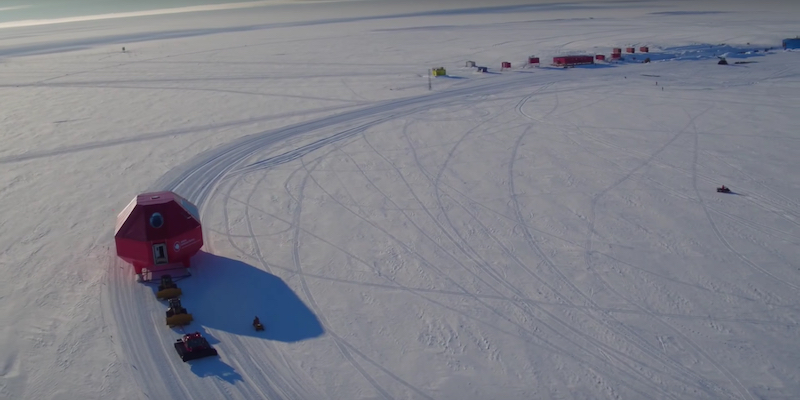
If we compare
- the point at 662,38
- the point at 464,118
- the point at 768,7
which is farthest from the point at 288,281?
the point at 768,7

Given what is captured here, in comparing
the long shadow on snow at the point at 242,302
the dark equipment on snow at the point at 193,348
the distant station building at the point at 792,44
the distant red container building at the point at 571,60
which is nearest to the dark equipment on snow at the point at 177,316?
the long shadow on snow at the point at 242,302

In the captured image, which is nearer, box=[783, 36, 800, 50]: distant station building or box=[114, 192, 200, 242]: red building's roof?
box=[114, 192, 200, 242]: red building's roof

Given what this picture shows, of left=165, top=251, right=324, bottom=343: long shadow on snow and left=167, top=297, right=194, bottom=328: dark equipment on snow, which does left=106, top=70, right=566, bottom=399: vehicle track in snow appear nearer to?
left=167, top=297, right=194, bottom=328: dark equipment on snow

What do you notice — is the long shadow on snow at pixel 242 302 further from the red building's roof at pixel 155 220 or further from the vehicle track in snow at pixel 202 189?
the red building's roof at pixel 155 220

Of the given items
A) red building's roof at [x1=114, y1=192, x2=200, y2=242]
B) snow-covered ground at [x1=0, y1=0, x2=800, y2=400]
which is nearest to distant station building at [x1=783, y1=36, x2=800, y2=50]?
snow-covered ground at [x1=0, y1=0, x2=800, y2=400]

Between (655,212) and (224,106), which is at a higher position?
(224,106)

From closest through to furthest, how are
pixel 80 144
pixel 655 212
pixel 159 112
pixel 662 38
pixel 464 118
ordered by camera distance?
pixel 655 212 < pixel 80 144 < pixel 464 118 < pixel 159 112 < pixel 662 38

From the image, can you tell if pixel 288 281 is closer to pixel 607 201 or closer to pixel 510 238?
pixel 510 238
